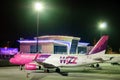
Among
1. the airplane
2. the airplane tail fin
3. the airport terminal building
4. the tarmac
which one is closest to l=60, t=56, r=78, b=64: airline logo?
the airplane

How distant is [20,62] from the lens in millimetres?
43375

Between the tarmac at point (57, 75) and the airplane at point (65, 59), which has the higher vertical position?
the airplane at point (65, 59)

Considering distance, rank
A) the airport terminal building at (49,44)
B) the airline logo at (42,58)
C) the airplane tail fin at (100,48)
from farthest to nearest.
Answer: the airport terminal building at (49,44), the airplane tail fin at (100,48), the airline logo at (42,58)

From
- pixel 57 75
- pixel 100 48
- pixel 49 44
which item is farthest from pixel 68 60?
pixel 49 44

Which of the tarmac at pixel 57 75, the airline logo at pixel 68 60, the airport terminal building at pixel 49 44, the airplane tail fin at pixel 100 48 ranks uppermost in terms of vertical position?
the airport terminal building at pixel 49 44

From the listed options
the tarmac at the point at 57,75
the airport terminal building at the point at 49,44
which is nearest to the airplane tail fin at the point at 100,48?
the tarmac at the point at 57,75

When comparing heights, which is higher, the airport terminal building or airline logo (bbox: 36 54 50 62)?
the airport terminal building

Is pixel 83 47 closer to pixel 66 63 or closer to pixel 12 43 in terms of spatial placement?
pixel 12 43

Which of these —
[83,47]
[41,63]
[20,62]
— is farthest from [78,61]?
[83,47]

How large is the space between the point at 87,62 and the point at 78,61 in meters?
1.35

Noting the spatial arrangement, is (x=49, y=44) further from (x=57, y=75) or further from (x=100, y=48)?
(x=57, y=75)

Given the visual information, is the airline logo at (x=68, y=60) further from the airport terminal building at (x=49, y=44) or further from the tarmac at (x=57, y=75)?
the airport terminal building at (x=49, y=44)

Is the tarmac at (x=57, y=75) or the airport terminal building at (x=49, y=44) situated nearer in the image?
the tarmac at (x=57, y=75)

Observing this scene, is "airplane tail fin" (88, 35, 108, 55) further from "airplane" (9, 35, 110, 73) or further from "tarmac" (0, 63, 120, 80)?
"tarmac" (0, 63, 120, 80)
